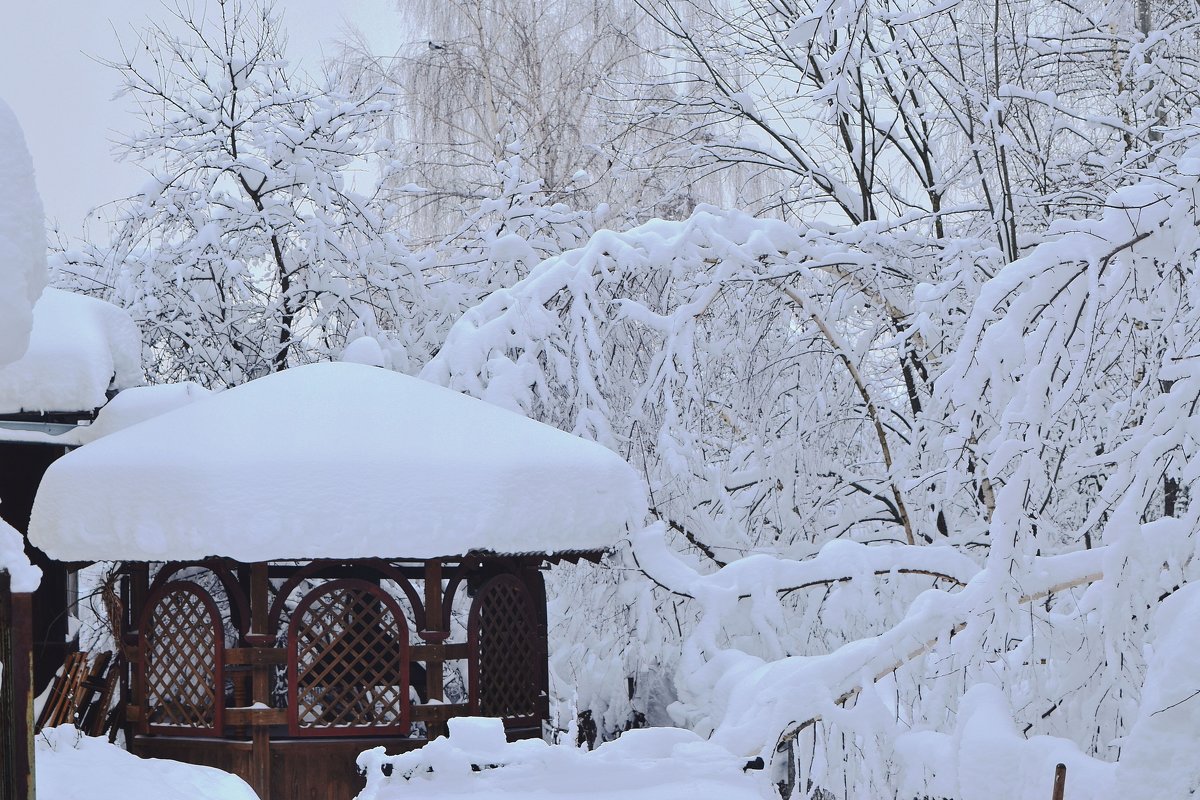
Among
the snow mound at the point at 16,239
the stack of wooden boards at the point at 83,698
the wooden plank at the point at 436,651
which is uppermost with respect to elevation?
the snow mound at the point at 16,239

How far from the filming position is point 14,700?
282 centimetres

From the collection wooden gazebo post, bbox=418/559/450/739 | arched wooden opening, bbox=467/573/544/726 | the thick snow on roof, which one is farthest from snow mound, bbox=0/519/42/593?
the thick snow on roof

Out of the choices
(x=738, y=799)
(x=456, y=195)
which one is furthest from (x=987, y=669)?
(x=456, y=195)

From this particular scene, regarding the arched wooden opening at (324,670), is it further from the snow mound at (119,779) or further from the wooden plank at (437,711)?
the snow mound at (119,779)

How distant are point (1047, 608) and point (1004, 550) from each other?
132 cm

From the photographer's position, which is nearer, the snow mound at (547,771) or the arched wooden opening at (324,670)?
the snow mound at (547,771)

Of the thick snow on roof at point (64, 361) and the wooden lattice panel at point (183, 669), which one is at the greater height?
the thick snow on roof at point (64, 361)

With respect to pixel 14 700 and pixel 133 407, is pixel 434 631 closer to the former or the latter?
pixel 133 407

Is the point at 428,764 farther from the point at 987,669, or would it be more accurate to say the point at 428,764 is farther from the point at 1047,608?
the point at 1047,608

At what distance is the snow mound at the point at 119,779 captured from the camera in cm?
416

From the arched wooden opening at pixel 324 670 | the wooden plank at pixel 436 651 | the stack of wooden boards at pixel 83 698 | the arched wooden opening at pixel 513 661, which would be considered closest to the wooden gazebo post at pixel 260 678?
the arched wooden opening at pixel 324 670

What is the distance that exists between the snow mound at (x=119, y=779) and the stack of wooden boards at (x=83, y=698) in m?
3.05

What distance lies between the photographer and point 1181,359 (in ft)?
10.2

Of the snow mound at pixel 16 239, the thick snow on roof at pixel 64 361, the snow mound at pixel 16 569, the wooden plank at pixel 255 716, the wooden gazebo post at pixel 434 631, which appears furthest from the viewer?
the thick snow on roof at pixel 64 361
